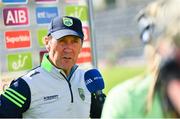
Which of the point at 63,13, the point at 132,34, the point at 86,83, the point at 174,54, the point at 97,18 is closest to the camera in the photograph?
the point at 174,54

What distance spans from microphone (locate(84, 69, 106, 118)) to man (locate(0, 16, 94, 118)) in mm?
33

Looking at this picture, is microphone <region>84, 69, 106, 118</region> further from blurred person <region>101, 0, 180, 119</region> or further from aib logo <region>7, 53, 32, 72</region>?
blurred person <region>101, 0, 180, 119</region>

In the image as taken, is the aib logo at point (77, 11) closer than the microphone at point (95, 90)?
No

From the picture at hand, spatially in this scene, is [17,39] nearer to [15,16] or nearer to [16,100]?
[15,16]

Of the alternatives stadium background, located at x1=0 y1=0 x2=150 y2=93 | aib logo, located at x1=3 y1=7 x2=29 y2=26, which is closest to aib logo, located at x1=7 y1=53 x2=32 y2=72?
aib logo, located at x1=3 y1=7 x2=29 y2=26

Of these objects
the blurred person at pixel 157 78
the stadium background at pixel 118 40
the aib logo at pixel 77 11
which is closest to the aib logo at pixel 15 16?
the aib logo at pixel 77 11

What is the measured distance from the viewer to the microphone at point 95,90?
293cm

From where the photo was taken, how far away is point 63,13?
3.54m

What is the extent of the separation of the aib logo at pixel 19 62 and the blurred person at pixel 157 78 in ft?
7.00

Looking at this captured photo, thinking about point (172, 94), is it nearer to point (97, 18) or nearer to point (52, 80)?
point (52, 80)

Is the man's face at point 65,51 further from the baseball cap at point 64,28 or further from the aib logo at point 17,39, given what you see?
the aib logo at point 17,39

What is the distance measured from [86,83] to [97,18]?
60.1 ft

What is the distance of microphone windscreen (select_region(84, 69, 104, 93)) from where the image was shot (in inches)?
115

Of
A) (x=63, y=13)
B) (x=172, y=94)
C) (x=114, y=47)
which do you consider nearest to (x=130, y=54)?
(x=114, y=47)
